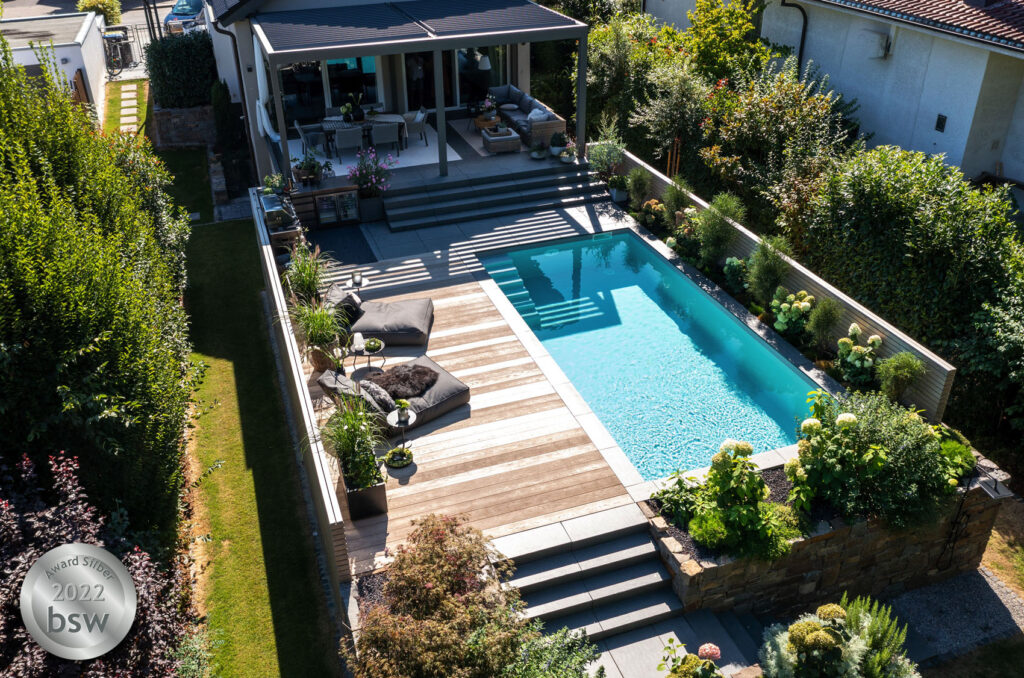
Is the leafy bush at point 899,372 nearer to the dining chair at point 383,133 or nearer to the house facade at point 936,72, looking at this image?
the house facade at point 936,72

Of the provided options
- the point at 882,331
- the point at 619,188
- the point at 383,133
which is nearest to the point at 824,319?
the point at 882,331

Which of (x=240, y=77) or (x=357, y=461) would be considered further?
(x=240, y=77)

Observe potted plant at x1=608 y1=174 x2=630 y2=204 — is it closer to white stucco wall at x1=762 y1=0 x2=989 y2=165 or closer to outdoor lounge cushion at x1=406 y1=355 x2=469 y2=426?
white stucco wall at x1=762 y1=0 x2=989 y2=165

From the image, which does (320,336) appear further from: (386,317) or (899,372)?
(899,372)

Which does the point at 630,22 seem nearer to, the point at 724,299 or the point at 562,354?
the point at 724,299

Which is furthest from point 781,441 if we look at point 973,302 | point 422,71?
point 422,71

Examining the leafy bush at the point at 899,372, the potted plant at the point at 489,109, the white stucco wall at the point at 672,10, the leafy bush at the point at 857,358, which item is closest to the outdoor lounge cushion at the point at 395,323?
the leafy bush at the point at 857,358

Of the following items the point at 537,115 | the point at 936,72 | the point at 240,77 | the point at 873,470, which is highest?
the point at 936,72
